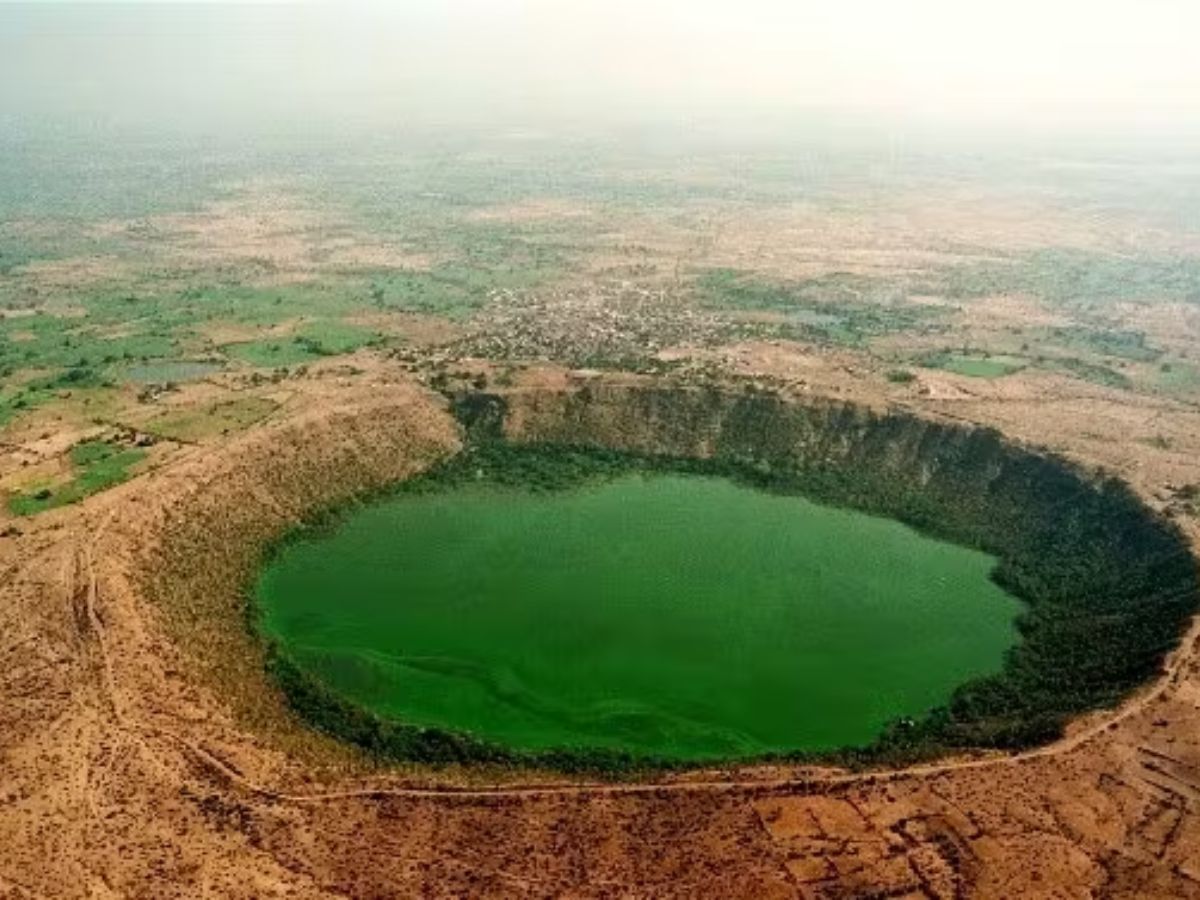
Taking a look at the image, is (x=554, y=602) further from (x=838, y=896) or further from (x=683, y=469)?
(x=838, y=896)

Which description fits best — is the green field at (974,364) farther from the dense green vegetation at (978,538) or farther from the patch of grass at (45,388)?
the patch of grass at (45,388)

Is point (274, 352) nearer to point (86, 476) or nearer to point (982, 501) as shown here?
point (86, 476)

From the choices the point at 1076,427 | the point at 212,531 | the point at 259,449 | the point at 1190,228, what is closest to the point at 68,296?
the point at 259,449

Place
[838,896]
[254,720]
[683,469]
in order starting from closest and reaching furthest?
[838,896] < [254,720] < [683,469]

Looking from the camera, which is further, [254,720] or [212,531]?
[212,531]

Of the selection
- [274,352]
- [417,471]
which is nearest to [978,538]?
[417,471]
